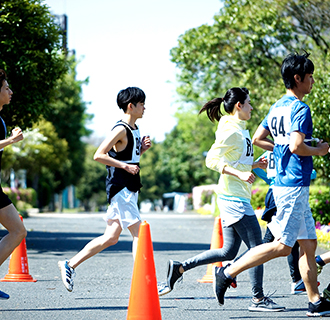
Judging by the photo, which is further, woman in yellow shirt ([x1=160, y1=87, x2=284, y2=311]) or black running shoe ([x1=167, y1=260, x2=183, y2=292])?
Result: black running shoe ([x1=167, y1=260, x2=183, y2=292])

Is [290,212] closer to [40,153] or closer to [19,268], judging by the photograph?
[19,268]

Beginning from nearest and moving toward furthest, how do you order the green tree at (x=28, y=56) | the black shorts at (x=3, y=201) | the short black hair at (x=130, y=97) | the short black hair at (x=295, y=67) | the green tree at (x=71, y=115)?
the short black hair at (x=295, y=67)
the black shorts at (x=3, y=201)
the short black hair at (x=130, y=97)
the green tree at (x=28, y=56)
the green tree at (x=71, y=115)

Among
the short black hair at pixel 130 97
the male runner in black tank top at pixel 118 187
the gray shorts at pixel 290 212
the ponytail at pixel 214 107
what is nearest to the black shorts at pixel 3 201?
the male runner in black tank top at pixel 118 187

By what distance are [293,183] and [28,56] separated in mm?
7938

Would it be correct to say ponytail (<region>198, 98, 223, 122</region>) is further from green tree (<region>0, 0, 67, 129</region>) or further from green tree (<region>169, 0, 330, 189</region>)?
green tree (<region>169, 0, 330, 189</region>)

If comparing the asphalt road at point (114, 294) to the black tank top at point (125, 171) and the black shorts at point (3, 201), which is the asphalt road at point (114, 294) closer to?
the black shorts at point (3, 201)

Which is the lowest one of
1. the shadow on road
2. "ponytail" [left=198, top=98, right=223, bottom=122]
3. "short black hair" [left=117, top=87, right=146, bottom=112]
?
the shadow on road

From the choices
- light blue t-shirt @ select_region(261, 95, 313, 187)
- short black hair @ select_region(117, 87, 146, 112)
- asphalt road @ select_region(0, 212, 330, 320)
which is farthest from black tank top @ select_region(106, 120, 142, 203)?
light blue t-shirt @ select_region(261, 95, 313, 187)

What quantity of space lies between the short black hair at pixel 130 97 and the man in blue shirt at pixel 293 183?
4.20ft

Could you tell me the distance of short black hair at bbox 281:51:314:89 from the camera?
4969 mm

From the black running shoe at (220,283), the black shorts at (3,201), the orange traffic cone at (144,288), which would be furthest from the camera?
the black shorts at (3,201)

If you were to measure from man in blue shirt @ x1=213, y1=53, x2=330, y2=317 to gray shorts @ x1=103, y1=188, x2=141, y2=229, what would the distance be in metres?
0.91

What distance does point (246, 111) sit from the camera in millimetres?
5715

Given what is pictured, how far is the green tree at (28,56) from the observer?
11.4 meters
